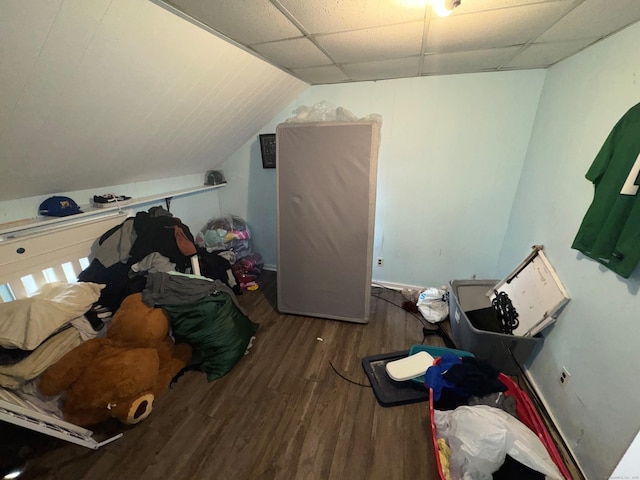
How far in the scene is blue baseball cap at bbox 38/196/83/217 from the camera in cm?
165

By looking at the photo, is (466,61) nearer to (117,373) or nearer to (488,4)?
(488,4)

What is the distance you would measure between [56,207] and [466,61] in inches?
117

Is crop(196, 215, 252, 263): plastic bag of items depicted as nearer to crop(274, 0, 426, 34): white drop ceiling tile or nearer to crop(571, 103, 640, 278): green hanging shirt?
crop(274, 0, 426, 34): white drop ceiling tile

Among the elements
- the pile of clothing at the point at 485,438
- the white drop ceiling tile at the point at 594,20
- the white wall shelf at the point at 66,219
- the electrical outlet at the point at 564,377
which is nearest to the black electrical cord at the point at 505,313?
the electrical outlet at the point at 564,377

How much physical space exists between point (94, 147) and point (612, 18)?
2.80 m

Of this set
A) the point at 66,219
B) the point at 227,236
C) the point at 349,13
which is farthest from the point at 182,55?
the point at 227,236

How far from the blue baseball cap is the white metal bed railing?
0.10 meters

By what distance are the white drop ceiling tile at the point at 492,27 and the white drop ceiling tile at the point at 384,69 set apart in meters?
0.28

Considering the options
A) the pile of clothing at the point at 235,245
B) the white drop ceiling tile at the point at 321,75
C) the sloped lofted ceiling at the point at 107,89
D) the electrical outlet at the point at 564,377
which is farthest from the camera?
the pile of clothing at the point at 235,245

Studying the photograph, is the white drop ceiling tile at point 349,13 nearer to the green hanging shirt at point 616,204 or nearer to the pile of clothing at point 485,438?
the green hanging shirt at point 616,204

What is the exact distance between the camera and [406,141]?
94.3 inches

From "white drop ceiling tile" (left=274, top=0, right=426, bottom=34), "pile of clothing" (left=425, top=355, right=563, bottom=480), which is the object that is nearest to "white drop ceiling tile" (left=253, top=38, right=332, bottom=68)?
"white drop ceiling tile" (left=274, top=0, right=426, bottom=34)

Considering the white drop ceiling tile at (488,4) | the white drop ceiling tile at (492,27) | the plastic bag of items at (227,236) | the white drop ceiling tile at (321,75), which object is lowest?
the plastic bag of items at (227,236)

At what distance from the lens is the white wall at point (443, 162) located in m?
2.14
